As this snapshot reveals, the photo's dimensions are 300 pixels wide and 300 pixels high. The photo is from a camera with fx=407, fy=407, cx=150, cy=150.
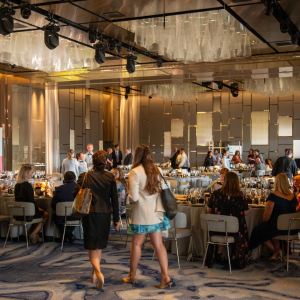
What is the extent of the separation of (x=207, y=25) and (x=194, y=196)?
396 centimetres

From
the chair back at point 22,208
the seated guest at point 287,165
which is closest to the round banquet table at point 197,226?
the chair back at point 22,208

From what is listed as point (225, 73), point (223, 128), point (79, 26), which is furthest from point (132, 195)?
point (223, 128)

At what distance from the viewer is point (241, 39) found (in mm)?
9516

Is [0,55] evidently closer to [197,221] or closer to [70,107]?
[197,221]

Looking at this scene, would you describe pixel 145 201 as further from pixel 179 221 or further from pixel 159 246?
pixel 179 221

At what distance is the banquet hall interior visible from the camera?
536 cm

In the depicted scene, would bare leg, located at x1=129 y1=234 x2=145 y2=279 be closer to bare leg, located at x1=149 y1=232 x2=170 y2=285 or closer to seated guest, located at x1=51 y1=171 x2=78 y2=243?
bare leg, located at x1=149 y1=232 x2=170 y2=285

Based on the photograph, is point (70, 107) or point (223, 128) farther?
point (223, 128)

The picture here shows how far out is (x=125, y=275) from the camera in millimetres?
5352

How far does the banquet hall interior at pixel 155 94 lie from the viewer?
5.36 metres

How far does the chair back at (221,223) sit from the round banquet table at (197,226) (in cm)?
49

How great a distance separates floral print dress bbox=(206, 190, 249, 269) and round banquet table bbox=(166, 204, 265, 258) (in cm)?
45

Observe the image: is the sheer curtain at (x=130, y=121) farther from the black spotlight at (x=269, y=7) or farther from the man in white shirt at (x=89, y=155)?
the black spotlight at (x=269, y=7)

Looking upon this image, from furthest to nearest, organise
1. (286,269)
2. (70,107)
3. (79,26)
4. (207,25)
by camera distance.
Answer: (70,107)
(79,26)
(207,25)
(286,269)
